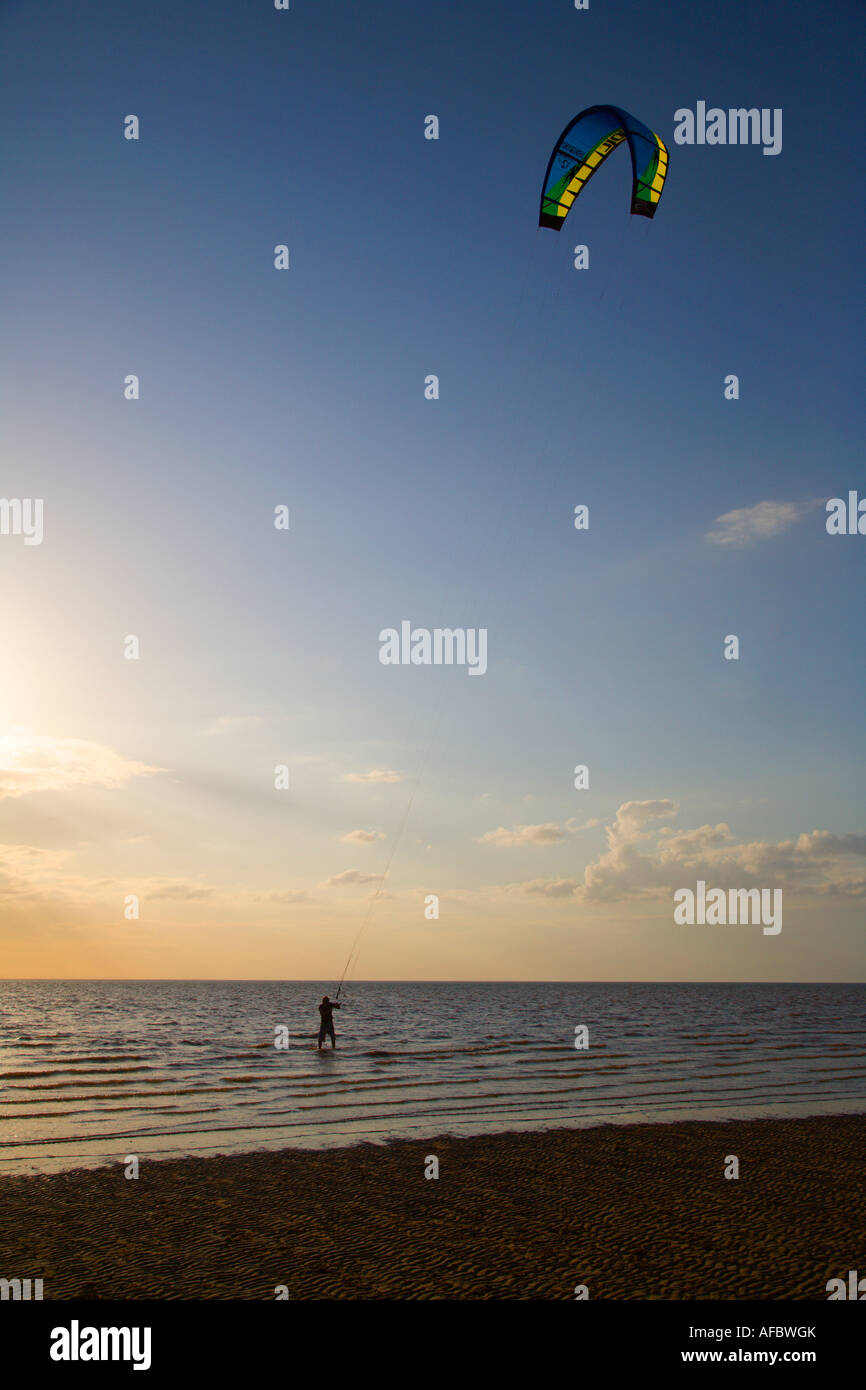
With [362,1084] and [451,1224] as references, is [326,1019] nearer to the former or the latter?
[362,1084]

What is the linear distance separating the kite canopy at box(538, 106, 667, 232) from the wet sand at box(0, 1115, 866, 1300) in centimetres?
1876

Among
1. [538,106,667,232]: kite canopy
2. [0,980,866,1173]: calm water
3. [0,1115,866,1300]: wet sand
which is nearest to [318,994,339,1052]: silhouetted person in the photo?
[0,980,866,1173]: calm water

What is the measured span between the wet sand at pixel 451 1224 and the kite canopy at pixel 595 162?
18760mm

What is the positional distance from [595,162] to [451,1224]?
67.9ft

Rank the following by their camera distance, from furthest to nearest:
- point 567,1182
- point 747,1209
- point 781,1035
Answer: point 781,1035, point 567,1182, point 747,1209

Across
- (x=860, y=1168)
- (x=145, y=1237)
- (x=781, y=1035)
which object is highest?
(x=145, y=1237)

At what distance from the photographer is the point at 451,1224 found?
37.7 feet

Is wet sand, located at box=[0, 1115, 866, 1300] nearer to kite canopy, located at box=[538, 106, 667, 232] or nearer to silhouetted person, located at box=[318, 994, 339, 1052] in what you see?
silhouetted person, located at box=[318, 994, 339, 1052]
